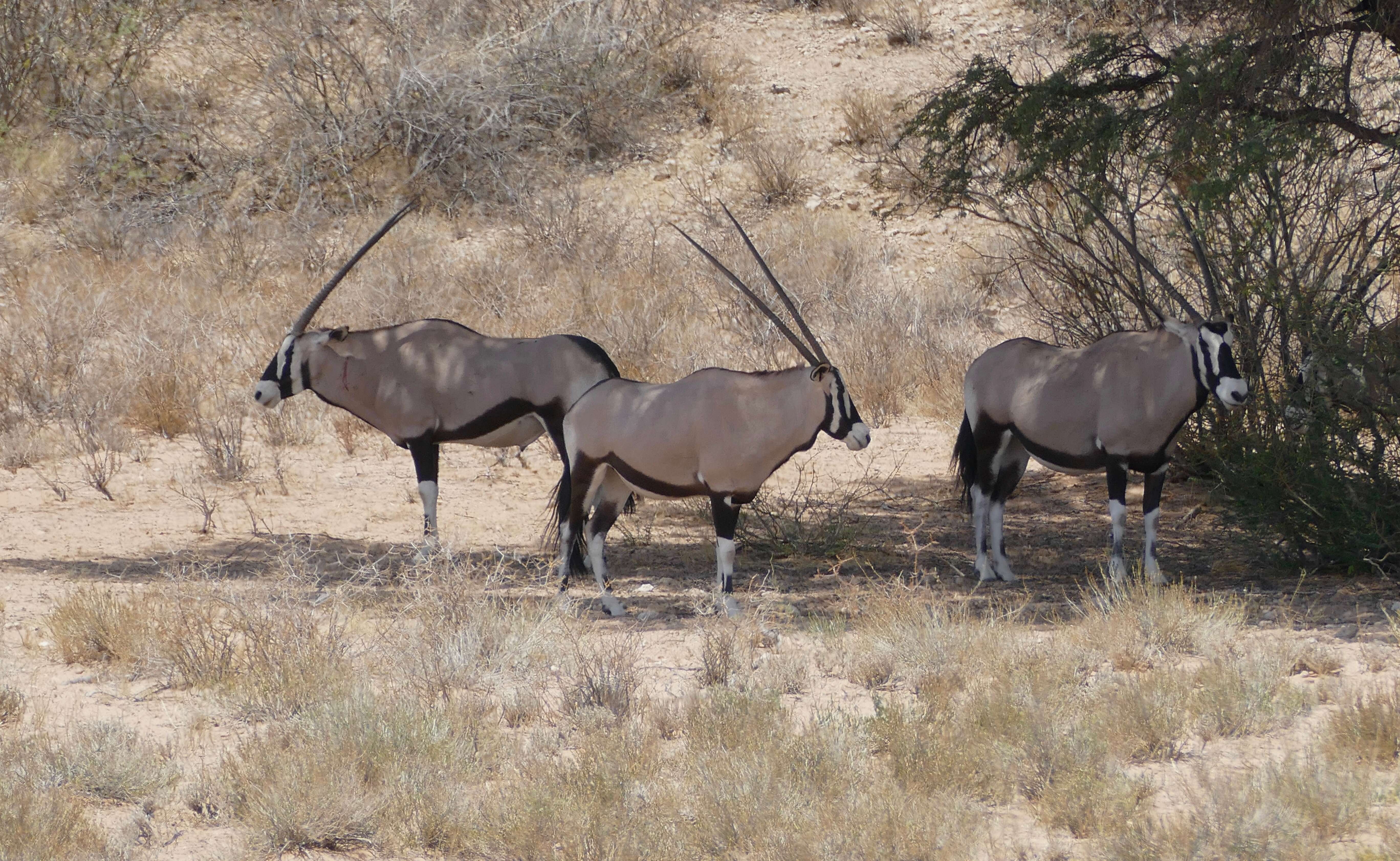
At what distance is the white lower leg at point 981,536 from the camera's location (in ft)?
29.5

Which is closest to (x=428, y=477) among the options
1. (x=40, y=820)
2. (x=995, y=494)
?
(x=995, y=494)

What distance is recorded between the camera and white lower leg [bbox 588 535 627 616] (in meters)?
7.71

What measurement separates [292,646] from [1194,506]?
7.79m

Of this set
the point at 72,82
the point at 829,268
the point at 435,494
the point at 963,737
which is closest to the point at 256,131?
the point at 72,82

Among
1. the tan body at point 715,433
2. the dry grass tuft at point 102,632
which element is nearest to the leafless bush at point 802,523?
the tan body at point 715,433

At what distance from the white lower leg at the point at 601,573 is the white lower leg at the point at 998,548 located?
2.67 m

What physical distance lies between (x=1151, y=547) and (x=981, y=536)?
3.55 feet

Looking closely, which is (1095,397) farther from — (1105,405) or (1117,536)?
(1117,536)

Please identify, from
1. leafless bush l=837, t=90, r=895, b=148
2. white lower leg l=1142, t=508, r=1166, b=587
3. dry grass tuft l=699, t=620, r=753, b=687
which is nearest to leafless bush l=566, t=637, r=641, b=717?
dry grass tuft l=699, t=620, r=753, b=687

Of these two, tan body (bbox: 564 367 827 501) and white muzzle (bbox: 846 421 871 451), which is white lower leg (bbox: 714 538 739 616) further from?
white muzzle (bbox: 846 421 871 451)

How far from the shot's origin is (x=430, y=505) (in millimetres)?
8898

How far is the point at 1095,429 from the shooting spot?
846 centimetres

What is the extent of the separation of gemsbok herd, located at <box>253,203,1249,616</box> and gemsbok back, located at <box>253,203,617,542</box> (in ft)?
0.04

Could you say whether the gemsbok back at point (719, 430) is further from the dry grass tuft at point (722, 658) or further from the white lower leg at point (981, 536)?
the white lower leg at point (981, 536)
